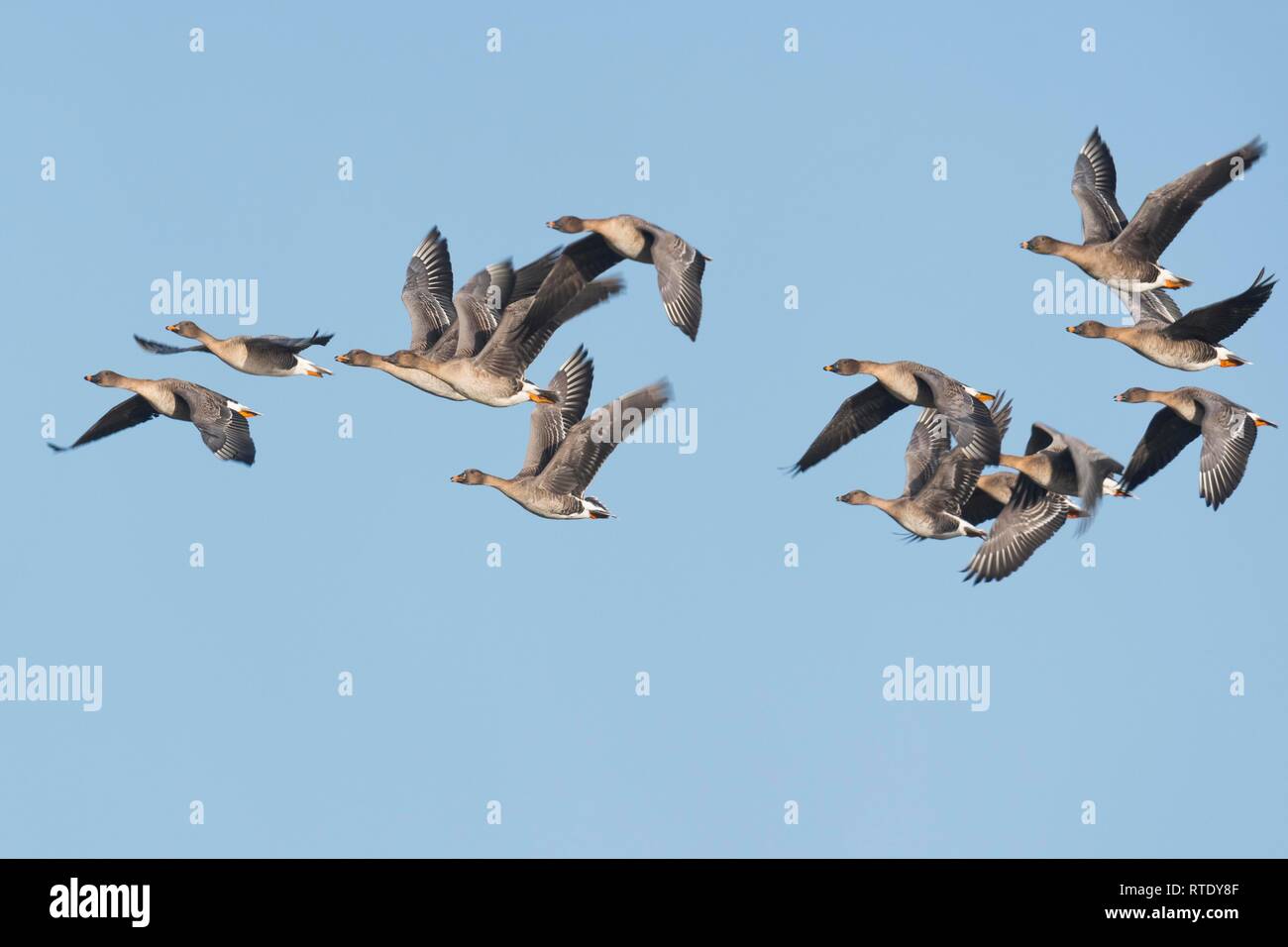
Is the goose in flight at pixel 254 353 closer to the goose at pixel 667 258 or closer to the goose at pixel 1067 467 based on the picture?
the goose at pixel 667 258

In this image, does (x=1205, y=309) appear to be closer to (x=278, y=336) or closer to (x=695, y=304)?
(x=695, y=304)

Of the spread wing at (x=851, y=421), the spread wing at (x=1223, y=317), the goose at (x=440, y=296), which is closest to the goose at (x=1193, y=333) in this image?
the spread wing at (x=1223, y=317)

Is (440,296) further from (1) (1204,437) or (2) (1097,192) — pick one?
(1) (1204,437)

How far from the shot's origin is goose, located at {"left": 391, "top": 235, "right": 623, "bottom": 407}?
42.2m

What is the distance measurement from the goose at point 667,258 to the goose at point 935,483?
661 centimetres

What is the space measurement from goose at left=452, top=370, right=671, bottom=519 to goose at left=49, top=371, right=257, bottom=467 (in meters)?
4.64

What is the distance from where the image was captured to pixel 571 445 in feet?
139

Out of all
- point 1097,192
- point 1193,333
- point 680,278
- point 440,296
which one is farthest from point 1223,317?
point 440,296

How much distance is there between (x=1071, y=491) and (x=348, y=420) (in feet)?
44.8

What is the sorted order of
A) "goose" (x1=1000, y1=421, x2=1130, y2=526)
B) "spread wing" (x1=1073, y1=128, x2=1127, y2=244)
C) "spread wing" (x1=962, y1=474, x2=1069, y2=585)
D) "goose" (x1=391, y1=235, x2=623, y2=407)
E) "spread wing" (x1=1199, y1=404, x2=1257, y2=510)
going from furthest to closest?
1. "spread wing" (x1=1073, y1=128, x2=1127, y2=244)
2. "spread wing" (x1=962, y1=474, x2=1069, y2=585)
3. "goose" (x1=391, y1=235, x2=623, y2=407)
4. "spread wing" (x1=1199, y1=404, x2=1257, y2=510)
5. "goose" (x1=1000, y1=421, x2=1130, y2=526)

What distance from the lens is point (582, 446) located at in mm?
42219

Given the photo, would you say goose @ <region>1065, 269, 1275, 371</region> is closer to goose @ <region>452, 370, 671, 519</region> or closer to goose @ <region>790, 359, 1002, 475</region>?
goose @ <region>790, 359, 1002, 475</region>

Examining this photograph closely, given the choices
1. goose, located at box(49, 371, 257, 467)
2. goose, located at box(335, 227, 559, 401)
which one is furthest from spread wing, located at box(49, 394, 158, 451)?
goose, located at box(335, 227, 559, 401)

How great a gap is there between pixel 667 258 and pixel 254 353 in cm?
884
